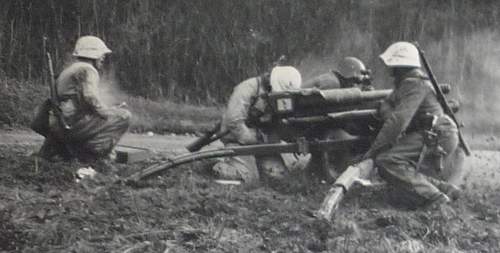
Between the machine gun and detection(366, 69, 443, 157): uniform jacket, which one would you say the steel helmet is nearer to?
detection(366, 69, 443, 157): uniform jacket

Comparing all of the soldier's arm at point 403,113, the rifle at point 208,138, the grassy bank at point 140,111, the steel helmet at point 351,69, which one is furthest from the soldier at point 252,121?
the grassy bank at point 140,111

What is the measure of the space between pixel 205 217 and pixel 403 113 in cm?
229

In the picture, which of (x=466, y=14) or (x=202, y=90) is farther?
(x=466, y=14)

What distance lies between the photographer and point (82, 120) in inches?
327

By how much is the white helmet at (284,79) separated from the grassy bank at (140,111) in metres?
5.45

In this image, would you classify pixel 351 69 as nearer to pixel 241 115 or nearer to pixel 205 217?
pixel 241 115

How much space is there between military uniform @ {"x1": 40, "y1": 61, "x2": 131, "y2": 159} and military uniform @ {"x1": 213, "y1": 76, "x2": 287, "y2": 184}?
132 centimetres

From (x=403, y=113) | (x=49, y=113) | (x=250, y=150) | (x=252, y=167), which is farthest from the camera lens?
(x=252, y=167)

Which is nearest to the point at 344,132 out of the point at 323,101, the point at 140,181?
the point at 323,101

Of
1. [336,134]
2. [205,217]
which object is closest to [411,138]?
[336,134]

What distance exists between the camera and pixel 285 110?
7949mm

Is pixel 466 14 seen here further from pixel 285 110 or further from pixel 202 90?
pixel 285 110

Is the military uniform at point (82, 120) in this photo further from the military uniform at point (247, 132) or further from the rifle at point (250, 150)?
the military uniform at point (247, 132)

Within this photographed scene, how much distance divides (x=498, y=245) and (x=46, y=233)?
3.60m
